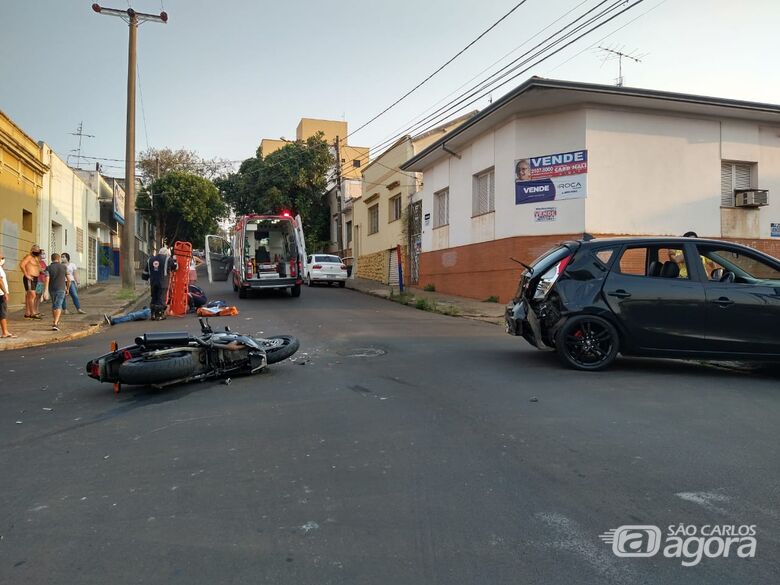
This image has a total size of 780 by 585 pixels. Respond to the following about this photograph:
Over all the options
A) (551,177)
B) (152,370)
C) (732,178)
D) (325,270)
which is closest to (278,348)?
(152,370)

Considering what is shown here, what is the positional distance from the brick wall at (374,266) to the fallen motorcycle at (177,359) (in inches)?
870

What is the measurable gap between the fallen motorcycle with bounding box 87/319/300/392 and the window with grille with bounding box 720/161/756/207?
15.6m

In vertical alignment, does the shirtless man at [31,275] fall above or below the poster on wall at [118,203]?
below

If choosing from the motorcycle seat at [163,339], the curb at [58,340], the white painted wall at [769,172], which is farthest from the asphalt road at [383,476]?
the white painted wall at [769,172]

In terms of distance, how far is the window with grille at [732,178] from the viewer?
1705 cm

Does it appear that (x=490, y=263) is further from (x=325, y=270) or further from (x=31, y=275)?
(x=31, y=275)

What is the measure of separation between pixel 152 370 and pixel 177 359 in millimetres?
270

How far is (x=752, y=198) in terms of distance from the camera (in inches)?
655

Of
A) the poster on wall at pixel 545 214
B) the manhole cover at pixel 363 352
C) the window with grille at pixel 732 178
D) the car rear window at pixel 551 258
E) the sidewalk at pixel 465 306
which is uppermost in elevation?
the window with grille at pixel 732 178

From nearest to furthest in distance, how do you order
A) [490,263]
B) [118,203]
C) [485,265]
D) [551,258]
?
[551,258]
[490,263]
[485,265]
[118,203]

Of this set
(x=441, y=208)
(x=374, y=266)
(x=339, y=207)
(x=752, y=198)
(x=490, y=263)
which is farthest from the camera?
(x=339, y=207)

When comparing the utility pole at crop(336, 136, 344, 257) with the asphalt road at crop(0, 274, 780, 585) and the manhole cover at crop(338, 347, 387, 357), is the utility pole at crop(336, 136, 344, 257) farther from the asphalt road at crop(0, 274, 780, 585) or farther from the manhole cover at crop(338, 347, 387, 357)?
the asphalt road at crop(0, 274, 780, 585)

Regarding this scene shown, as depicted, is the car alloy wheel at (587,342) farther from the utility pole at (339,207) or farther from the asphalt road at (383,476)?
the utility pole at (339,207)

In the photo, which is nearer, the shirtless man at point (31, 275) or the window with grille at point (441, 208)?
the shirtless man at point (31, 275)
